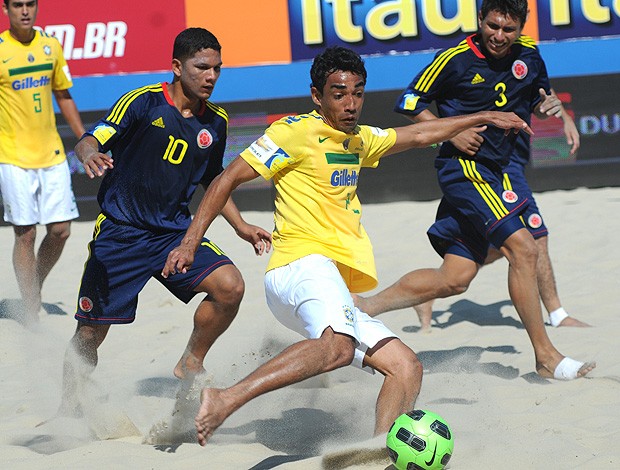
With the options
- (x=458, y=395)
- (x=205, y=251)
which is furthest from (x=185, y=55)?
(x=458, y=395)

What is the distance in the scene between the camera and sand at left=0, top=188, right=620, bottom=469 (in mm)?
4258

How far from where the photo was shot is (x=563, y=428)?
172 inches

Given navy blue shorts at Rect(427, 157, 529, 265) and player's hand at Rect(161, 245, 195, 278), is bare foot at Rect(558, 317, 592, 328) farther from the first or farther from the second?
player's hand at Rect(161, 245, 195, 278)

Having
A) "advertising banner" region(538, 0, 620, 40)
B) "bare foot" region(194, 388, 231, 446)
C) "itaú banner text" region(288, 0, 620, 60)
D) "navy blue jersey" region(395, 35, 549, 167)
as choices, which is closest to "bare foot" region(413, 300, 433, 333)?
"navy blue jersey" region(395, 35, 549, 167)

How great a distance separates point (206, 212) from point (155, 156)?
91 cm

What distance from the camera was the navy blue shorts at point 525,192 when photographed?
19.0 feet

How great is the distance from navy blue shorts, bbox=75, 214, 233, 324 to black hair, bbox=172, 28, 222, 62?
0.89m

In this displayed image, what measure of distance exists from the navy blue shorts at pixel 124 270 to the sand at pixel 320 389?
0.47m

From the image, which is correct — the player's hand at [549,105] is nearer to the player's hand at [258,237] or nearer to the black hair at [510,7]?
the black hair at [510,7]

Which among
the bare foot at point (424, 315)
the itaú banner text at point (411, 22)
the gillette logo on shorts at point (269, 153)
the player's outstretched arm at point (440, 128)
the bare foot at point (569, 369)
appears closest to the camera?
the gillette logo on shorts at point (269, 153)

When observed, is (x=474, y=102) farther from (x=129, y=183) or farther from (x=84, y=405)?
(x=84, y=405)

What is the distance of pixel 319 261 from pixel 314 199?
286 mm

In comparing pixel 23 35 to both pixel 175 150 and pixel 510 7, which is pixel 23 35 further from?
pixel 510 7

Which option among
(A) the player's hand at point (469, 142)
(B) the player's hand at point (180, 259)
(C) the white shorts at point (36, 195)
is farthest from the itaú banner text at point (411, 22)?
(B) the player's hand at point (180, 259)
